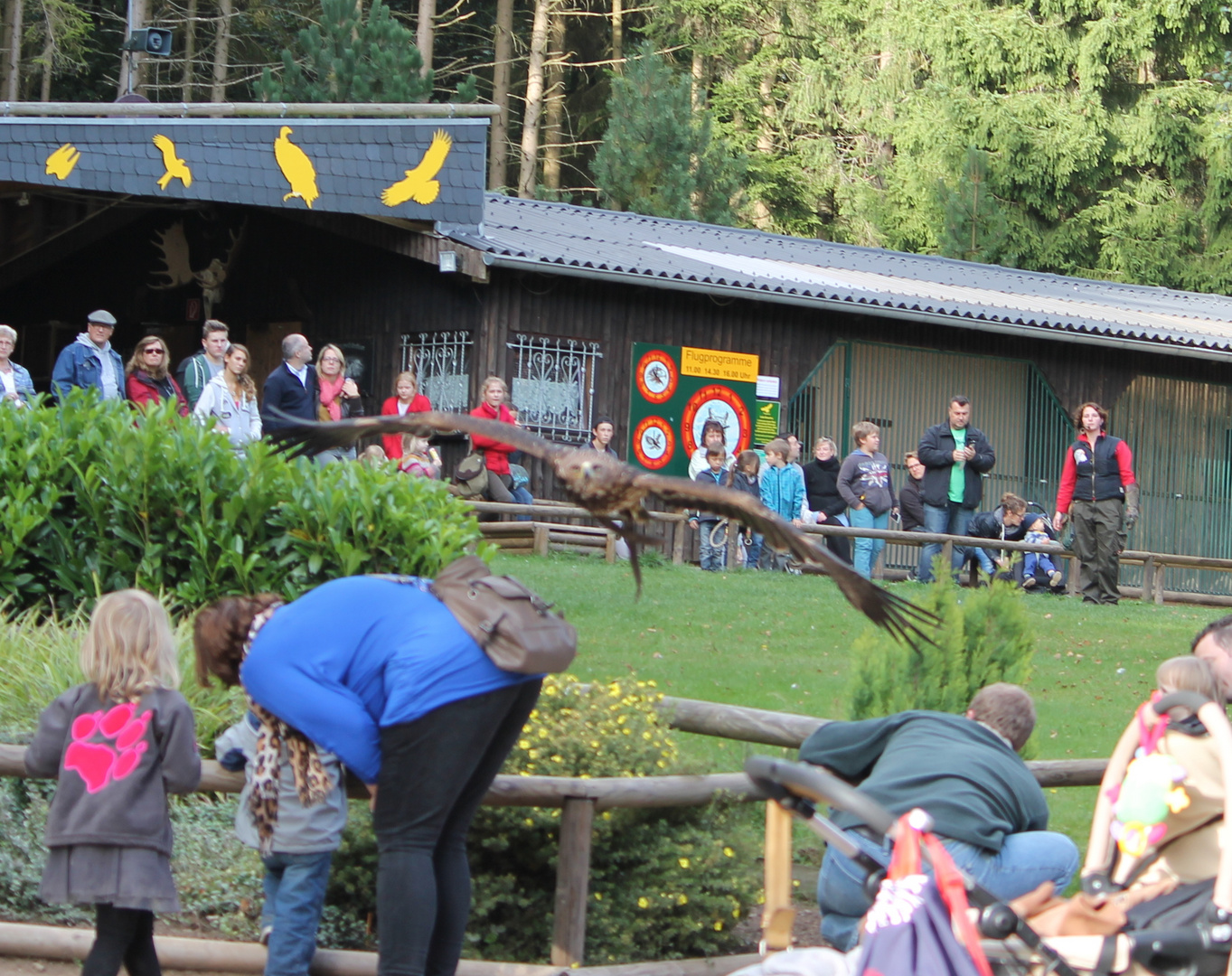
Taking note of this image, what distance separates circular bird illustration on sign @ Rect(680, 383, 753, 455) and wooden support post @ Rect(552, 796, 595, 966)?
1275 cm

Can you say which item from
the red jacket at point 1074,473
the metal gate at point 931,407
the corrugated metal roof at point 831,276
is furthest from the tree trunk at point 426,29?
the red jacket at point 1074,473

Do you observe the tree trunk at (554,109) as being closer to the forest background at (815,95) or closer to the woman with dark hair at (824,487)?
the forest background at (815,95)

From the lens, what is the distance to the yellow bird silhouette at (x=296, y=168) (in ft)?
49.9

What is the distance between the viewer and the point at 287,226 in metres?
19.2

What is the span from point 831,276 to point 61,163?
31.7 ft

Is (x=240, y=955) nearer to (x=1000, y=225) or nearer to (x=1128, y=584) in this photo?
(x=1128, y=584)

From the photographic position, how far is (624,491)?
6.11m

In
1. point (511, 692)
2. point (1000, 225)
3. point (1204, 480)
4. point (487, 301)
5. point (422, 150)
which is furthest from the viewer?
point (1000, 225)

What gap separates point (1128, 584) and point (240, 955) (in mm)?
16103

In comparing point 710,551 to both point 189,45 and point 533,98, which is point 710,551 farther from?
point 189,45

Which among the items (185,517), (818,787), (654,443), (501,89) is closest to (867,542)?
(654,443)

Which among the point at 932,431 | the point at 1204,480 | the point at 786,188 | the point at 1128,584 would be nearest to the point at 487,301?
the point at 932,431

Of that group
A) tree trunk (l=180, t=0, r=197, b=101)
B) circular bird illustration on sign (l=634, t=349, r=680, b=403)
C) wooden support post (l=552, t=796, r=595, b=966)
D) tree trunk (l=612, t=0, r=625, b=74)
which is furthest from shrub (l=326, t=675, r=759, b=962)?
tree trunk (l=612, t=0, r=625, b=74)

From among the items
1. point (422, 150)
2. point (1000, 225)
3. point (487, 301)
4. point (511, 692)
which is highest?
point (1000, 225)
